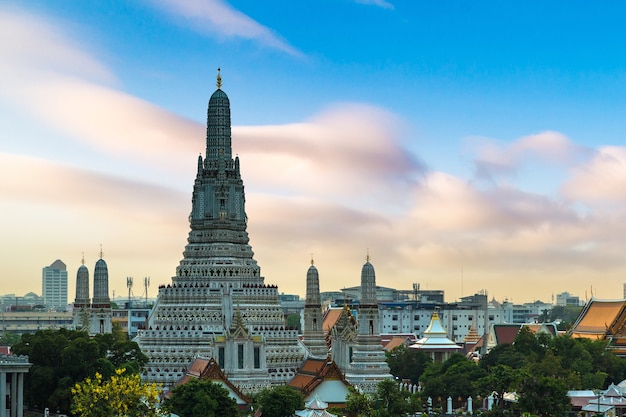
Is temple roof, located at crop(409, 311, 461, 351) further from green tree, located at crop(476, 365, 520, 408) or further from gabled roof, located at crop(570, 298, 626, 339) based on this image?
green tree, located at crop(476, 365, 520, 408)

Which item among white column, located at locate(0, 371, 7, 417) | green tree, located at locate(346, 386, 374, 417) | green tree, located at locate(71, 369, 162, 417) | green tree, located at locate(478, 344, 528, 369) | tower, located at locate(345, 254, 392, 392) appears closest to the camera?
green tree, located at locate(71, 369, 162, 417)

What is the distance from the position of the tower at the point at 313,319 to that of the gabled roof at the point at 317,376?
1176cm

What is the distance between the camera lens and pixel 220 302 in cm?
10756

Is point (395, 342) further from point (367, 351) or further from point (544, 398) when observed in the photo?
point (544, 398)

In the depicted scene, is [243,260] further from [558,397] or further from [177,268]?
[558,397]

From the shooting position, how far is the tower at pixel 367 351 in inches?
4193

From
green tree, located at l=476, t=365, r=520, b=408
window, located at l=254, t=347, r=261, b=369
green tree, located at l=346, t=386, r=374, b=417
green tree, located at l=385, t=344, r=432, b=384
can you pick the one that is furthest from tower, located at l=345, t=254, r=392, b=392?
green tree, located at l=385, t=344, r=432, b=384

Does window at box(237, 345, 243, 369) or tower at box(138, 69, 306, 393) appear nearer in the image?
window at box(237, 345, 243, 369)

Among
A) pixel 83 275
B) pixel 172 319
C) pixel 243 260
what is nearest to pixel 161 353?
pixel 172 319

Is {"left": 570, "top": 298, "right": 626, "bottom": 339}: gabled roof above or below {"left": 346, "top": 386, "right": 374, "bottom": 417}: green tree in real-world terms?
above

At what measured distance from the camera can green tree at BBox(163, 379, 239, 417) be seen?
81562mm

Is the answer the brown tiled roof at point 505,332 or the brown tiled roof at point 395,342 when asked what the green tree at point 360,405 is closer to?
the brown tiled roof at point 505,332

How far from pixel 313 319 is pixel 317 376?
17.7 metres

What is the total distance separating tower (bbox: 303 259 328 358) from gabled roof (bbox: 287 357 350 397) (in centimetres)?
1176
